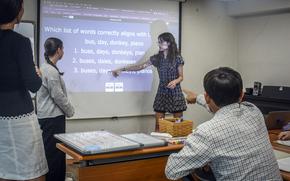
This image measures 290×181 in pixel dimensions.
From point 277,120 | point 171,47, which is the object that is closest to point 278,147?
point 277,120

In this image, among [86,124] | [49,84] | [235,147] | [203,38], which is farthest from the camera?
[203,38]

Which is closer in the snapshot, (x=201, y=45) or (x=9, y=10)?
(x=9, y=10)

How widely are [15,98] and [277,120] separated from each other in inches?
86.4

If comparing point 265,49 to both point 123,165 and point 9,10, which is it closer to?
point 123,165

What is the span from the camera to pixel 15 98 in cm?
181

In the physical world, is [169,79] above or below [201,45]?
below

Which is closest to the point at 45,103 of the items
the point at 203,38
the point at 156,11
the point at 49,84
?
the point at 49,84

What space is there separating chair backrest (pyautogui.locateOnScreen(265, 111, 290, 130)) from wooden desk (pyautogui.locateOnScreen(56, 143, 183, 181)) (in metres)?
1.20

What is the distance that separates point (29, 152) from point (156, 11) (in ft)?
11.9

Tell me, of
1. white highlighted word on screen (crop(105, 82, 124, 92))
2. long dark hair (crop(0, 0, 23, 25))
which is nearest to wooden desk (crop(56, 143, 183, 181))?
long dark hair (crop(0, 0, 23, 25))

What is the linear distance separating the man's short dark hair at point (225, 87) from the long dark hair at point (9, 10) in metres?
1.00

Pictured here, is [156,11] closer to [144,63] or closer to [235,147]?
[144,63]

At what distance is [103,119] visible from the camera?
4.86 m

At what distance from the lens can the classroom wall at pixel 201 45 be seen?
212 inches
